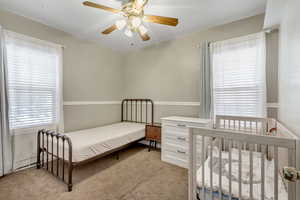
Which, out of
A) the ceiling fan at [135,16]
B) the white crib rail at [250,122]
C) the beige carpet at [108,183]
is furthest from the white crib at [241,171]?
the ceiling fan at [135,16]

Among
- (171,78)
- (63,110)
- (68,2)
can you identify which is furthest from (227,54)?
(63,110)

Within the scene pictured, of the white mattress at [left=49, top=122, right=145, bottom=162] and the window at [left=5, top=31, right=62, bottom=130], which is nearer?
the white mattress at [left=49, top=122, right=145, bottom=162]

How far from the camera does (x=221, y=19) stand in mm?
2416

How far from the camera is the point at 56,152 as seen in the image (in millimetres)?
2043

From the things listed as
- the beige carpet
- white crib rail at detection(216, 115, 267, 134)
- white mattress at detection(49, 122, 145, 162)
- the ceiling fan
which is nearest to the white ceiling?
the ceiling fan

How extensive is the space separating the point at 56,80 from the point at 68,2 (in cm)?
137

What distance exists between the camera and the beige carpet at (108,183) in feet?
5.56

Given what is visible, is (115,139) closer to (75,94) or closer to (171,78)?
(75,94)

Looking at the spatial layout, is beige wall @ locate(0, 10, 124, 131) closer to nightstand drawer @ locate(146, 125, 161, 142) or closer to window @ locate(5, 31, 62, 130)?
window @ locate(5, 31, 62, 130)

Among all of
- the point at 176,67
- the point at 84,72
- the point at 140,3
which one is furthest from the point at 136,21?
the point at 84,72

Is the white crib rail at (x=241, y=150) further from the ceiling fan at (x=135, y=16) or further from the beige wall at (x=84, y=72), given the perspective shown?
the beige wall at (x=84, y=72)

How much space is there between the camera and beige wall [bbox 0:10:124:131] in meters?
2.41

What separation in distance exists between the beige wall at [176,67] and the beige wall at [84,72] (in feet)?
1.77

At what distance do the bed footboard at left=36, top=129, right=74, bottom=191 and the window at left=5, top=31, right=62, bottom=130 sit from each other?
14.1 inches
